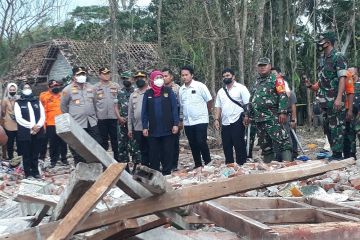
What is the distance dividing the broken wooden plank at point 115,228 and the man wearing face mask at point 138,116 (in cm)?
623

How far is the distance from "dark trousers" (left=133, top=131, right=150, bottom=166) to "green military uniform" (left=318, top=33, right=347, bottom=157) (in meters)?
2.92

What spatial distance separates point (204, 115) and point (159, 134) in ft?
2.71

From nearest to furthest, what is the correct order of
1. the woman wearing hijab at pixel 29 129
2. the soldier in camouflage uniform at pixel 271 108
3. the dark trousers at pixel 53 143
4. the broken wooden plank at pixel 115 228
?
the broken wooden plank at pixel 115 228, the soldier in camouflage uniform at pixel 271 108, the woman wearing hijab at pixel 29 129, the dark trousers at pixel 53 143

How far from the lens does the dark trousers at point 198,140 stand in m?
9.61

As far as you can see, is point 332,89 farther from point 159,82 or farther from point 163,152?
point 163,152

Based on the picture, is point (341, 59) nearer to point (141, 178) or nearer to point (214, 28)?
point (141, 178)

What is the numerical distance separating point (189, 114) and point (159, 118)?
2.03 feet

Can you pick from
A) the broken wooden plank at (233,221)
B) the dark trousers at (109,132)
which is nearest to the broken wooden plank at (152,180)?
the broken wooden plank at (233,221)

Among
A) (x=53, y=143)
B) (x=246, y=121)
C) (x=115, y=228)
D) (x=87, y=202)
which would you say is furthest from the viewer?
(x=53, y=143)

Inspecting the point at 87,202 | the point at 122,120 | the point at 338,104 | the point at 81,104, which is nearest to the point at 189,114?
the point at 122,120

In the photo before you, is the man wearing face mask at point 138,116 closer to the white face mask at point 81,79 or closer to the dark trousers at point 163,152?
the dark trousers at point 163,152

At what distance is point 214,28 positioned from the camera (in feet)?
53.1

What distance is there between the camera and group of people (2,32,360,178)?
27.5 feet

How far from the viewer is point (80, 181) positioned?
10.2 ft
